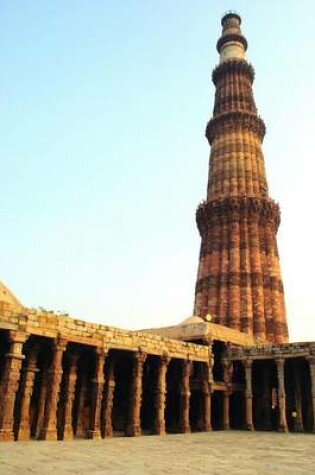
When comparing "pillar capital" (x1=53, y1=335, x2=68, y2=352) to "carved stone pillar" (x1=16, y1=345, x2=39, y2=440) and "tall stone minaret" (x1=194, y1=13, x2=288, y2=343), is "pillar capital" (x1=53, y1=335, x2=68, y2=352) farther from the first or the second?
"tall stone minaret" (x1=194, y1=13, x2=288, y2=343)

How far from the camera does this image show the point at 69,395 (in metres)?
17.4

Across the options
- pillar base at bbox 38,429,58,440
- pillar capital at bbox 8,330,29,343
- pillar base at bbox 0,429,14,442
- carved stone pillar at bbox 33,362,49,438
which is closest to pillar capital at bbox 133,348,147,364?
carved stone pillar at bbox 33,362,49,438

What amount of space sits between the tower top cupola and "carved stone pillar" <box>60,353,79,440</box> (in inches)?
1509

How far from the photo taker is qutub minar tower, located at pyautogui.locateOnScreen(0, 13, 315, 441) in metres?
16.4

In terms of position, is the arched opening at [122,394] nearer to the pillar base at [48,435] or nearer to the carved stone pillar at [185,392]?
the carved stone pillar at [185,392]

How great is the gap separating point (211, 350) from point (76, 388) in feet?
26.0

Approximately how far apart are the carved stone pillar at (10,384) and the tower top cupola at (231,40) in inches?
1578

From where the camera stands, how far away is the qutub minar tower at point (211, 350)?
16.4 metres

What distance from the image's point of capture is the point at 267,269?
122 feet

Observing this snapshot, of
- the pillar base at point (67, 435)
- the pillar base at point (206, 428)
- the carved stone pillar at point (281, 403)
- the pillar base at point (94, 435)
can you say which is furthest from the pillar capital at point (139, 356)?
the carved stone pillar at point (281, 403)

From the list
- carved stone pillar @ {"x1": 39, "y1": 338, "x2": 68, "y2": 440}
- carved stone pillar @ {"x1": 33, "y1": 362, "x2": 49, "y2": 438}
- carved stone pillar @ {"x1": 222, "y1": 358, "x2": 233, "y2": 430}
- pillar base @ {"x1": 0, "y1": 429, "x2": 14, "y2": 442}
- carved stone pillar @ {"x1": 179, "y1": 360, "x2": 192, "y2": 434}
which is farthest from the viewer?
carved stone pillar @ {"x1": 222, "y1": 358, "x2": 233, "y2": 430}

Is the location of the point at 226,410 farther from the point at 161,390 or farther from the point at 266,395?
the point at 161,390

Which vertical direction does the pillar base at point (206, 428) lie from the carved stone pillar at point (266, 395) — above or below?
below

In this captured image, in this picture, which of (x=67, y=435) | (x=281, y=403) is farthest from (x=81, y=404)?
(x=281, y=403)
